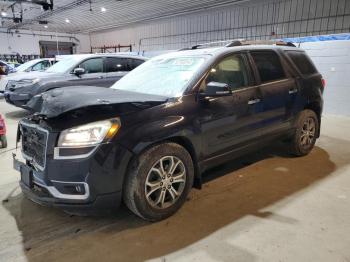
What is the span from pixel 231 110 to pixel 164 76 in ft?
2.70

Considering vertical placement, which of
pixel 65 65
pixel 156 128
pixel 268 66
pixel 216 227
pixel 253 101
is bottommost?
pixel 216 227

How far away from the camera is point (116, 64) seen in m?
8.08

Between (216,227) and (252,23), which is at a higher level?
(252,23)

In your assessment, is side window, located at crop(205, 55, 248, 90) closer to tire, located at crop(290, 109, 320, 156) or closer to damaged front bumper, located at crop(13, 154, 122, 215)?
tire, located at crop(290, 109, 320, 156)

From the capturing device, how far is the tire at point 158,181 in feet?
8.25

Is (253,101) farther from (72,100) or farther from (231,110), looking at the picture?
(72,100)

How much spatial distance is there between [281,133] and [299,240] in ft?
5.78

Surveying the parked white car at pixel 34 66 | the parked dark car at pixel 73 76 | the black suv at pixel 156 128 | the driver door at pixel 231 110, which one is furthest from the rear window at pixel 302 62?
the parked white car at pixel 34 66

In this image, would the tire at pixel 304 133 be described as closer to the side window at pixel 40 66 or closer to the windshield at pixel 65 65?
the windshield at pixel 65 65

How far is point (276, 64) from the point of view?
3861mm

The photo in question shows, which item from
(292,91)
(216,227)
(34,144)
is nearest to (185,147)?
(216,227)

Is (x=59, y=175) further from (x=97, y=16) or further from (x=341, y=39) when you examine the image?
(x=97, y=16)

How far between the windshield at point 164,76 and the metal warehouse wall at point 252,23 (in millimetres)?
9276

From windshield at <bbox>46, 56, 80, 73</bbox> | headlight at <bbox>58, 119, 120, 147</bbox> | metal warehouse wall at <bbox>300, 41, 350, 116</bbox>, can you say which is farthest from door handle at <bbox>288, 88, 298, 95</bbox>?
windshield at <bbox>46, 56, 80, 73</bbox>
